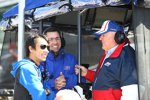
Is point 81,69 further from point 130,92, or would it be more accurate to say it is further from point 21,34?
point 130,92

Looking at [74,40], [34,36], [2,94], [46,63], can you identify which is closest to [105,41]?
[34,36]

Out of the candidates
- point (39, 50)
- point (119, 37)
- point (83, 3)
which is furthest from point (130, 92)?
point (83, 3)

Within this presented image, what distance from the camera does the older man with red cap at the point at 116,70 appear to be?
3.56 meters

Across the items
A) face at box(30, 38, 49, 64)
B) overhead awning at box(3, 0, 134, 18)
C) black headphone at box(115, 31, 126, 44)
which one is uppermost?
overhead awning at box(3, 0, 134, 18)

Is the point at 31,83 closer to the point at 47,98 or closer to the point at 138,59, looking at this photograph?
the point at 47,98

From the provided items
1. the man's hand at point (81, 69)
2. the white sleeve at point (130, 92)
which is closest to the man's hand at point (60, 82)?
the man's hand at point (81, 69)

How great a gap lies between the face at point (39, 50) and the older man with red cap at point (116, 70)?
2.02 ft

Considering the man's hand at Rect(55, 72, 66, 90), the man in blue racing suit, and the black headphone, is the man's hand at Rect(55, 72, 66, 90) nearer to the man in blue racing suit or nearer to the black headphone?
the man in blue racing suit

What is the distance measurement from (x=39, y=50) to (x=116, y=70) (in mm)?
800

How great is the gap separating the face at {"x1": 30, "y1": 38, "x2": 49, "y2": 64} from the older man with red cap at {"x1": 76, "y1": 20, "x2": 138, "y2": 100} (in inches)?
24.2

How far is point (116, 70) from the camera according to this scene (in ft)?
12.1

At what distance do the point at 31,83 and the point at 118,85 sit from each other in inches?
Answer: 34.5

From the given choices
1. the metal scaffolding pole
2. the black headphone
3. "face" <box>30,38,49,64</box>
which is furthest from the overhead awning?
"face" <box>30,38,49,64</box>

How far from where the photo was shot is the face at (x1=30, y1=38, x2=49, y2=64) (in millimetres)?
3707
